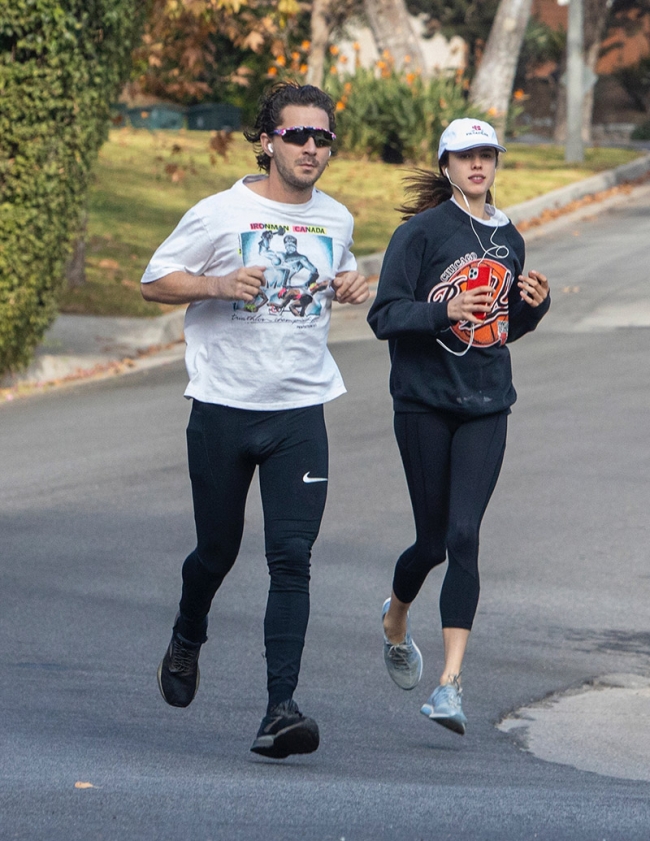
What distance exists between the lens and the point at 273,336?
4715mm

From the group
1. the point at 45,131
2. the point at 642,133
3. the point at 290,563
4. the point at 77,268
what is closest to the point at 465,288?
the point at 290,563

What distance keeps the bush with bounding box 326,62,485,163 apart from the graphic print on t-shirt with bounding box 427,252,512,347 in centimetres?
2134

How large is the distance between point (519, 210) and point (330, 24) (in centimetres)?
826

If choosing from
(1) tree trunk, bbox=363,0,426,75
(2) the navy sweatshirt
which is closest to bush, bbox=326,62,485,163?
(1) tree trunk, bbox=363,0,426,75

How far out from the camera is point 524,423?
10.9 m

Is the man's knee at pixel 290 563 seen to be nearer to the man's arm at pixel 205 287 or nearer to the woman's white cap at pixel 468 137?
the man's arm at pixel 205 287

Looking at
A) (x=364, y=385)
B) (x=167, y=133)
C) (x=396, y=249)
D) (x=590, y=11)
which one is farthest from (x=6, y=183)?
(x=590, y=11)

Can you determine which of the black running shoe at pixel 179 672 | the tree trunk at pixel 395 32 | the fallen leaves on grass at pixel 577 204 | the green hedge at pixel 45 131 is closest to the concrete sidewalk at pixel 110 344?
the green hedge at pixel 45 131

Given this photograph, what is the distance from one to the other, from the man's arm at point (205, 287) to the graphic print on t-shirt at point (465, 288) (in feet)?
2.66

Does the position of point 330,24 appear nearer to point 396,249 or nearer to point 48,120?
point 48,120

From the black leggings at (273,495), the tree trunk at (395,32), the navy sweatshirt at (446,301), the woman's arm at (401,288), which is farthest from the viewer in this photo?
the tree trunk at (395,32)

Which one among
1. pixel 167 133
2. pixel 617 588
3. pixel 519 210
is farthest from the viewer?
pixel 167 133

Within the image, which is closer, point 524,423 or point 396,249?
point 396,249

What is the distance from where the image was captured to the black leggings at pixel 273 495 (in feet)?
15.3
